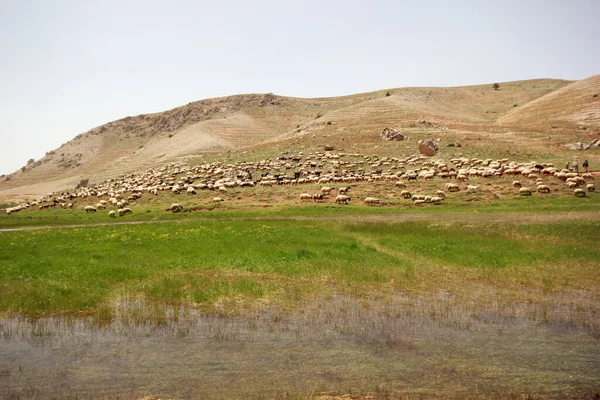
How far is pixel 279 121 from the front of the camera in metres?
113

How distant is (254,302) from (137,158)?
89201 millimetres

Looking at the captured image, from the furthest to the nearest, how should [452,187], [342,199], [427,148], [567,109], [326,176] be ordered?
[567,109] → [427,148] → [326,176] → [452,187] → [342,199]

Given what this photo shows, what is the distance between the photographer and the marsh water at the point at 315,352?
32.1ft

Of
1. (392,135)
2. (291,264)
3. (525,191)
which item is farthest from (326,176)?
(291,264)

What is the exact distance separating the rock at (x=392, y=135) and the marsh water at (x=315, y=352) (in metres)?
55.4

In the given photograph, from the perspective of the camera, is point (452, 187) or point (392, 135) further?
point (392, 135)

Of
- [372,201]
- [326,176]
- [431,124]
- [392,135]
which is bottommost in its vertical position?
[372,201]

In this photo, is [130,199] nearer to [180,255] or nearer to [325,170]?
[325,170]

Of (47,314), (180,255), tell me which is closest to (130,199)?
(180,255)

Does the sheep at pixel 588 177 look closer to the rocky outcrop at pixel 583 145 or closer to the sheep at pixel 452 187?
the sheep at pixel 452 187

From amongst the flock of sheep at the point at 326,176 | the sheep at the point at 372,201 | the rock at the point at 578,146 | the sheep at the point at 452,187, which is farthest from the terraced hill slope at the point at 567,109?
the sheep at the point at 372,201

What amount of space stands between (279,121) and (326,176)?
63313 mm

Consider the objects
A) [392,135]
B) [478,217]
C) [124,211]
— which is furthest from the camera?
[392,135]

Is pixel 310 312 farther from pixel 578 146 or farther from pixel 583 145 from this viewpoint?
pixel 583 145
